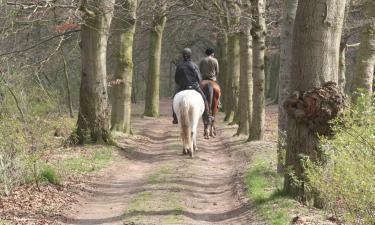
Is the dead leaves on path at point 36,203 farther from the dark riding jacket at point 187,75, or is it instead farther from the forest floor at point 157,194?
the dark riding jacket at point 187,75

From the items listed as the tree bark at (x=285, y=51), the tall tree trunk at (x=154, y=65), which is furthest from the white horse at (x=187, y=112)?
the tall tree trunk at (x=154, y=65)

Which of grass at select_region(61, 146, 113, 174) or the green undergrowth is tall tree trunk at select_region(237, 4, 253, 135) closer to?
the green undergrowth

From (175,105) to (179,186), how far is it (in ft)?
13.3

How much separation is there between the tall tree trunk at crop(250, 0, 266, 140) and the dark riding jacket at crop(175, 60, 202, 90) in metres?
2.02

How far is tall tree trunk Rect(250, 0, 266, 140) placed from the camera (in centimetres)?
1620

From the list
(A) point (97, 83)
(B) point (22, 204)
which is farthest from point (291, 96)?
(A) point (97, 83)

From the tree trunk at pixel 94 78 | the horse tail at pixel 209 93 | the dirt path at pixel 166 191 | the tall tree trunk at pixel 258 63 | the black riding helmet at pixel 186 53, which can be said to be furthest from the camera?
the horse tail at pixel 209 93

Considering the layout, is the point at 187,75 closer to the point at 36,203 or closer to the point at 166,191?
the point at 166,191

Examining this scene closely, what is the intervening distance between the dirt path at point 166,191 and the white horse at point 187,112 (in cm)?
53

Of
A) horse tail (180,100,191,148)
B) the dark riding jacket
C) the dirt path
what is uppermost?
the dark riding jacket

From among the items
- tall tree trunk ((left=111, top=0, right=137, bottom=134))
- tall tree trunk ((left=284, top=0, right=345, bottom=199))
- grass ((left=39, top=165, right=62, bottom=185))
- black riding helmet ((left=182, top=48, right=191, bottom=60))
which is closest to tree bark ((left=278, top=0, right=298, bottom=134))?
black riding helmet ((left=182, top=48, right=191, bottom=60))

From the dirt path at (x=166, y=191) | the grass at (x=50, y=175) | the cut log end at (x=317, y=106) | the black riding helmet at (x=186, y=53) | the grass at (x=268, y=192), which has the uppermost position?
the black riding helmet at (x=186, y=53)

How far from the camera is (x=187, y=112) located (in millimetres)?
14406

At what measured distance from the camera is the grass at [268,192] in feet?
27.5
